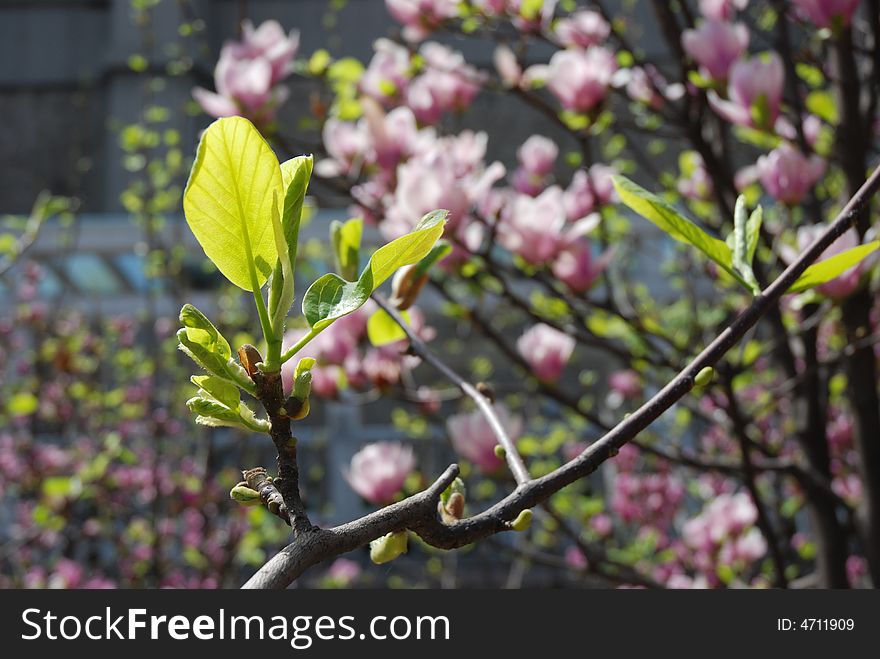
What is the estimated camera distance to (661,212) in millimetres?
358

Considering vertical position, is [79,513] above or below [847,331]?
above

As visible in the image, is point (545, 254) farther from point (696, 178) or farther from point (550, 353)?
point (696, 178)

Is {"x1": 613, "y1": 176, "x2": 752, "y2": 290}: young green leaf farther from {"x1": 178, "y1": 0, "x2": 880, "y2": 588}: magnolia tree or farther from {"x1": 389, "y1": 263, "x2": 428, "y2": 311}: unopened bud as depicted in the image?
{"x1": 389, "y1": 263, "x2": 428, "y2": 311}: unopened bud

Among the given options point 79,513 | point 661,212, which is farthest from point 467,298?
point 661,212

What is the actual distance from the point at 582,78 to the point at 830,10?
0.27m

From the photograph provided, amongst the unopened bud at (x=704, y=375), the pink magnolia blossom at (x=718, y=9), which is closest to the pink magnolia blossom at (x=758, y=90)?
the pink magnolia blossom at (x=718, y=9)

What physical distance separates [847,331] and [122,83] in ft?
26.5

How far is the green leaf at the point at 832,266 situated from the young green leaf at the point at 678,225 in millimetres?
28

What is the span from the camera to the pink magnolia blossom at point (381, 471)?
99 cm

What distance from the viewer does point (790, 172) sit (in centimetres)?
92

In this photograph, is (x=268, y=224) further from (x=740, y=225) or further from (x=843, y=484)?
(x=843, y=484)

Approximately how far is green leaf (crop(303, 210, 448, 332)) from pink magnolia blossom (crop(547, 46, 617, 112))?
2.73 feet

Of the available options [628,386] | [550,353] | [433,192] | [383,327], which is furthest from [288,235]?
[628,386]

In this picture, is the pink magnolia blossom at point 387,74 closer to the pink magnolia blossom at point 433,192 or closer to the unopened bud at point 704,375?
the pink magnolia blossom at point 433,192
